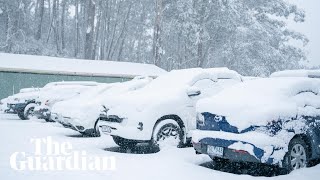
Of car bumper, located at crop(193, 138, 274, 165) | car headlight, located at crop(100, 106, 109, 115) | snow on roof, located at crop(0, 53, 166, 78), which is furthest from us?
snow on roof, located at crop(0, 53, 166, 78)

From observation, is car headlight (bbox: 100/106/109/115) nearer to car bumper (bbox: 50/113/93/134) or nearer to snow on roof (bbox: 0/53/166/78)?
car bumper (bbox: 50/113/93/134)

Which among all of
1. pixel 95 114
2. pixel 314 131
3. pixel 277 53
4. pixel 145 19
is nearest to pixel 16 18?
pixel 145 19

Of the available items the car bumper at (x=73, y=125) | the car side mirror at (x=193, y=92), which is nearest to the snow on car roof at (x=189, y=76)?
the car side mirror at (x=193, y=92)

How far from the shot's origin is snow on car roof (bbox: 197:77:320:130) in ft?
20.5

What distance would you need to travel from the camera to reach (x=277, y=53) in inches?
1363

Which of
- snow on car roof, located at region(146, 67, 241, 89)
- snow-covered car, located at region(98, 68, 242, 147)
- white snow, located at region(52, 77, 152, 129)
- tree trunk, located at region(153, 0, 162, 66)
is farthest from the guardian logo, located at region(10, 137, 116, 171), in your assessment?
tree trunk, located at region(153, 0, 162, 66)

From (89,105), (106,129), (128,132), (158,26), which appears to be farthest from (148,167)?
(158,26)

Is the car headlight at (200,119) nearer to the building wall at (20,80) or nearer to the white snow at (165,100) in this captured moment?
the white snow at (165,100)

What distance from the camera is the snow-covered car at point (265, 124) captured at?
6.11 m

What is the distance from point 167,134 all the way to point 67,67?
1767 centimetres

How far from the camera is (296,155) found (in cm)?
650

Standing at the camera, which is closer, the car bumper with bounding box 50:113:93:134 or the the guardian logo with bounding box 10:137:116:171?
the the guardian logo with bounding box 10:137:116:171

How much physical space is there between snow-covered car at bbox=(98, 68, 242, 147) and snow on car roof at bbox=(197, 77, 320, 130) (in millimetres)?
1326

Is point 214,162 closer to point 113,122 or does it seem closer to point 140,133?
point 140,133
